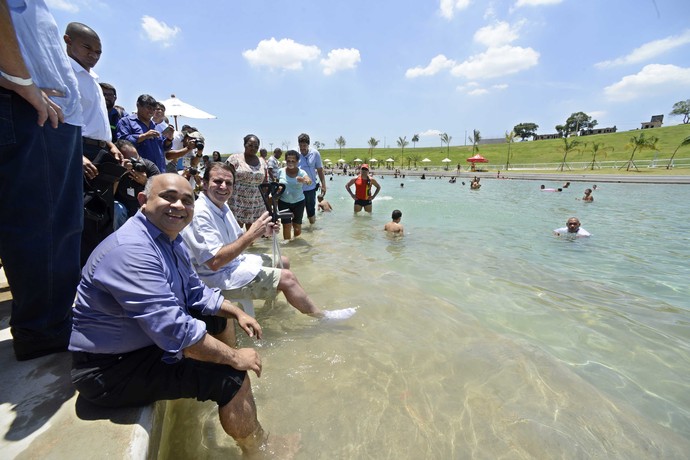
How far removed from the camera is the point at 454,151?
92.7 m

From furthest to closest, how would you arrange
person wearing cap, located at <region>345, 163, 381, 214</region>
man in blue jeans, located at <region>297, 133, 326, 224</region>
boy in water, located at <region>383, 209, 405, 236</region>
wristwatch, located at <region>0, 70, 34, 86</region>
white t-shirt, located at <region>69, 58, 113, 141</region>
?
person wearing cap, located at <region>345, 163, 381, 214</region>
boy in water, located at <region>383, 209, 405, 236</region>
man in blue jeans, located at <region>297, 133, 326, 224</region>
white t-shirt, located at <region>69, 58, 113, 141</region>
wristwatch, located at <region>0, 70, 34, 86</region>

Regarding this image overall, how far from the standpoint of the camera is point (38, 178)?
1.93m

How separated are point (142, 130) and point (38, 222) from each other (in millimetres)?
3559

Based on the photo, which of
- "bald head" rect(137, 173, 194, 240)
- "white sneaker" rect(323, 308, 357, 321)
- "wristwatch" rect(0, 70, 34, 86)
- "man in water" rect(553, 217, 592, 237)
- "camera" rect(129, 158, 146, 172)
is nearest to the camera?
"wristwatch" rect(0, 70, 34, 86)

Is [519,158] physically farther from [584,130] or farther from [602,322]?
[602,322]

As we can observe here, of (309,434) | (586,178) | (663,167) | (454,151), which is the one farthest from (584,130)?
(309,434)

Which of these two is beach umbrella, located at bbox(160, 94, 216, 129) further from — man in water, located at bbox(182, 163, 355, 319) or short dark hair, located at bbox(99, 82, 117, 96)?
man in water, located at bbox(182, 163, 355, 319)

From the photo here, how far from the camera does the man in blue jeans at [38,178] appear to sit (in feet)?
5.86

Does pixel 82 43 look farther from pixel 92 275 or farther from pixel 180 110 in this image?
pixel 180 110

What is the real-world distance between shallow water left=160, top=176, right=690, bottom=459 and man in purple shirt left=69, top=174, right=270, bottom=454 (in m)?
0.58

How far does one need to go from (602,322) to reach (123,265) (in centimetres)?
519

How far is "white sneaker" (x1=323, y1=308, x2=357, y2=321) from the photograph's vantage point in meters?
3.89

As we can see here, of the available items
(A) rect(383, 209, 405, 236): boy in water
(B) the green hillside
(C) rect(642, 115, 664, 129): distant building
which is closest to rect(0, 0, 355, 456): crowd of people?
(A) rect(383, 209, 405, 236): boy in water

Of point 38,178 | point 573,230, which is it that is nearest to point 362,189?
point 573,230
